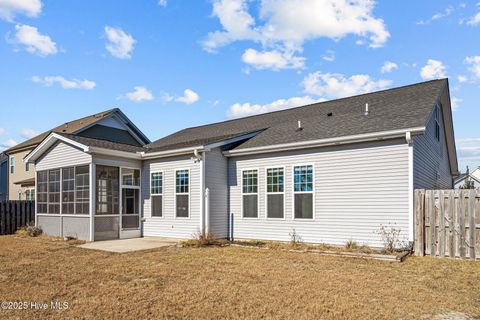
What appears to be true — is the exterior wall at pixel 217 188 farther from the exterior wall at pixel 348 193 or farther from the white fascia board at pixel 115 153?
the white fascia board at pixel 115 153

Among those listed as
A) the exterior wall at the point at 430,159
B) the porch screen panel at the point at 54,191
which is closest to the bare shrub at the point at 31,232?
the porch screen panel at the point at 54,191

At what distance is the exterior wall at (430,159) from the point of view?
34.7 ft

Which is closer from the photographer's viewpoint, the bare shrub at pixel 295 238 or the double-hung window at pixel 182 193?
the bare shrub at pixel 295 238

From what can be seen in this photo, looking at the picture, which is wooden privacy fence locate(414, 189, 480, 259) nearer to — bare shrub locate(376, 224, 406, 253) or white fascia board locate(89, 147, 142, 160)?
bare shrub locate(376, 224, 406, 253)

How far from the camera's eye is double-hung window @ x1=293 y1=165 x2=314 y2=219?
11570 mm

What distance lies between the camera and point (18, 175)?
1102 inches

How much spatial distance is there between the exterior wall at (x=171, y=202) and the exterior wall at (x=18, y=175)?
626 inches

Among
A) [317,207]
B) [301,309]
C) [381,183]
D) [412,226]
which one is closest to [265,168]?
[317,207]

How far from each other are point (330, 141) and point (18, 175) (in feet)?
86.1

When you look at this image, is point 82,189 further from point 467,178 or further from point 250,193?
point 467,178

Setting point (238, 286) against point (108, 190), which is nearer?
point (238, 286)

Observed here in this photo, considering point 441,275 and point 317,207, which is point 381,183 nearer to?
point 317,207

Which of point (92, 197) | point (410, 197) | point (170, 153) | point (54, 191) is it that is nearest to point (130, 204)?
point (92, 197)

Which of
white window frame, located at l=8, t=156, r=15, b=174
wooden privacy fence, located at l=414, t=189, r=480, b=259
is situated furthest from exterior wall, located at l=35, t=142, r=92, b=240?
white window frame, located at l=8, t=156, r=15, b=174
